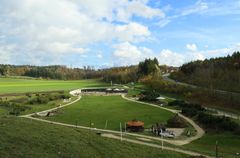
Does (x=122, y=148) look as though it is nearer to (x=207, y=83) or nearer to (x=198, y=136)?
(x=198, y=136)

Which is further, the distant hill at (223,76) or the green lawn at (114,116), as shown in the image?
the distant hill at (223,76)

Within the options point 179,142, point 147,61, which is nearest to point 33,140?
point 179,142

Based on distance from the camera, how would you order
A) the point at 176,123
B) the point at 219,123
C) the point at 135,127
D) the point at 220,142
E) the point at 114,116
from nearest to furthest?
the point at 220,142
the point at 135,127
the point at 219,123
the point at 176,123
the point at 114,116

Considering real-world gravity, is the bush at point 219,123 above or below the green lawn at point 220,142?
above

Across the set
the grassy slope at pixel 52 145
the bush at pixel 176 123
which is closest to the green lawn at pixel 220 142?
the bush at pixel 176 123

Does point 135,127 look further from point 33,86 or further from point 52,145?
point 33,86

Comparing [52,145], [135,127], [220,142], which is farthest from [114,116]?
[52,145]

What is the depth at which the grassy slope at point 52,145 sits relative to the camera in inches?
620

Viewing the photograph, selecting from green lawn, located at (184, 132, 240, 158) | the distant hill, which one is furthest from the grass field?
green lawn, located at (184, 132, 240, 158)

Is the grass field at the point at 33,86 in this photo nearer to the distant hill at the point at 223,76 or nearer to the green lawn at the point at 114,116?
the green lawn at the point at 114,116

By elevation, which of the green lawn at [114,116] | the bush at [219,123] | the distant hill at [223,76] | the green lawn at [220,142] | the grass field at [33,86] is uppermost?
the distant hill at [223,76]

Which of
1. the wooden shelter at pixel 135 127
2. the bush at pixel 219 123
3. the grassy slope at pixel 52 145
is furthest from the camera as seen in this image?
the wooden shelter at pixel 135 127

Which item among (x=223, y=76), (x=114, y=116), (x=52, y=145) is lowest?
(x=114, y=116)

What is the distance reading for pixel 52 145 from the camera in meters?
17.5
